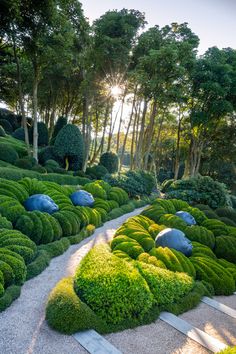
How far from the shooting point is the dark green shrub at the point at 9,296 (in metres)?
6.16

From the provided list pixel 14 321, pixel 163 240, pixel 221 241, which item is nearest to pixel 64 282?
pixel 14 321

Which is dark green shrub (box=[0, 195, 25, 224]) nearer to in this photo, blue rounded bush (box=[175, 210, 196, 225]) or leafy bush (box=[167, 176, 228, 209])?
blue rounded bush (box=[175, 210, 196, 225])

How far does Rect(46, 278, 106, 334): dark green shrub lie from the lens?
5.76 metres

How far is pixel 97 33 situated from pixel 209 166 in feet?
83.3

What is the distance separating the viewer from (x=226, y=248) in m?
11.7

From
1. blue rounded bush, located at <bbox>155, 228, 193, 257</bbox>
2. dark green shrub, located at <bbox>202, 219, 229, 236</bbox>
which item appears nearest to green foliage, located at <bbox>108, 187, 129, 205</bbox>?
dark green shrub, located at <bbox>202, 219, 229, 236</bbox>

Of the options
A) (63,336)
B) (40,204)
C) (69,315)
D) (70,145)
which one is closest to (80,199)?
(40,204)

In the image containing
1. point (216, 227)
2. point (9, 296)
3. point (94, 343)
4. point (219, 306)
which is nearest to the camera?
point (94, 343)

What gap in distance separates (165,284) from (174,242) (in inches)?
113

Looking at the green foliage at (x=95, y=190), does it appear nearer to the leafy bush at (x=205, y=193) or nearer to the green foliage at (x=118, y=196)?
A: the green foliage at (x=118, y=196)

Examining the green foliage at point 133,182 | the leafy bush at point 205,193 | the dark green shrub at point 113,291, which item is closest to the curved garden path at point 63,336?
the dark green shrub at point 113,291

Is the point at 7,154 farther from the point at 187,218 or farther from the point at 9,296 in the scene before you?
the point at 9,296

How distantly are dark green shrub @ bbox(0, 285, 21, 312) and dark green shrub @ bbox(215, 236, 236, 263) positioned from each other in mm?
7960

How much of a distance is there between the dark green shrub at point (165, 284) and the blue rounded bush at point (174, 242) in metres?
1.95
